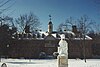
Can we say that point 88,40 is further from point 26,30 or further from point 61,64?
point 61,64

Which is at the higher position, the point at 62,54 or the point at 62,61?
the point at 62,54

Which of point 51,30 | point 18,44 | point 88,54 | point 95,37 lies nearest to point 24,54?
point 18,44

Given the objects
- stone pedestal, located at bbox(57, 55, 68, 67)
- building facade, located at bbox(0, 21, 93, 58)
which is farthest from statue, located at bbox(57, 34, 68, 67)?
building facade, located at bbox(0, 21, 93, 58)

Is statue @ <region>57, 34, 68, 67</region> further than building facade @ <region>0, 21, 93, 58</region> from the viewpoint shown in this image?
No

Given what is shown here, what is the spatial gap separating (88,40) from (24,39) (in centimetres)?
1919

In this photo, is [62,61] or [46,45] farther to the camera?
[46,45]

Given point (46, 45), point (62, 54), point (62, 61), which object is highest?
point (62, 54)

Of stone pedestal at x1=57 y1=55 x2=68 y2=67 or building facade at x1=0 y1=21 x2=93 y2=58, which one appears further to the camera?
building facade at x1=0 y1=21 x2=93 y2=58

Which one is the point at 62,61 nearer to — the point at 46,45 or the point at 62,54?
the point at 62,54

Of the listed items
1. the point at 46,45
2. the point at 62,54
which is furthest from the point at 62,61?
the point at 46,45

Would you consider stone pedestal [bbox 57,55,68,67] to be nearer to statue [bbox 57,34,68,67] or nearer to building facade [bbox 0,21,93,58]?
statue [bbox 57,34,68,67]

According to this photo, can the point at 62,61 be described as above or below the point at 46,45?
above

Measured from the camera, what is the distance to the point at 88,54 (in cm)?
7306

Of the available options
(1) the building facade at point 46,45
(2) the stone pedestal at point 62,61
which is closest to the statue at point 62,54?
(2) the stone pedestal at point 62,61
